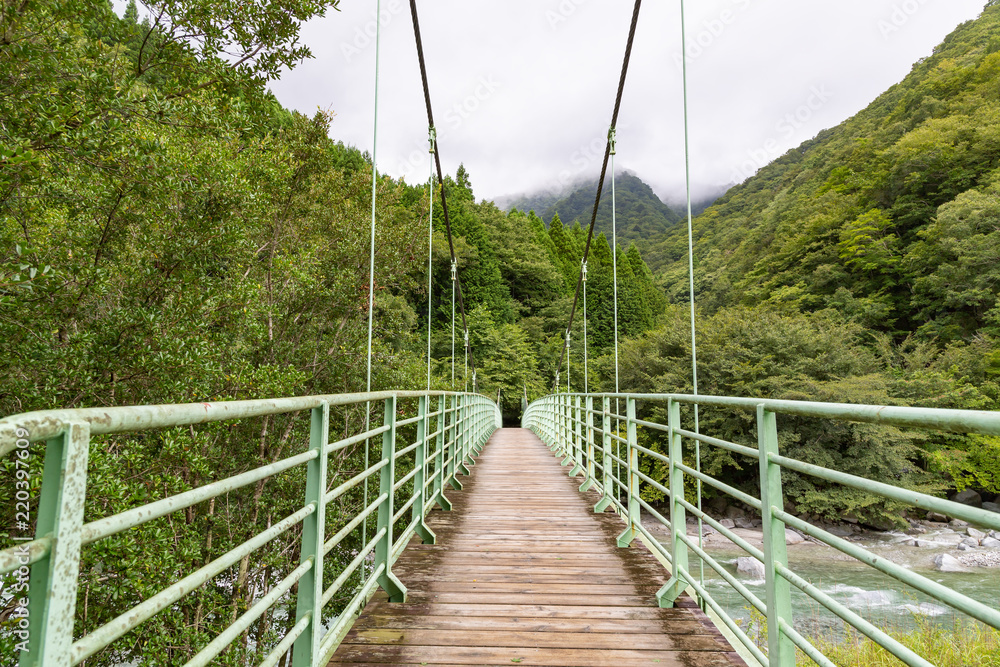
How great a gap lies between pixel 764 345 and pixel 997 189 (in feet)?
32.4

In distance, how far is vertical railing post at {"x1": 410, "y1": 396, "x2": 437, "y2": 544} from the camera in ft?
10.2

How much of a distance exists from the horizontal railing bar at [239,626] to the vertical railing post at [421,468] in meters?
1.45

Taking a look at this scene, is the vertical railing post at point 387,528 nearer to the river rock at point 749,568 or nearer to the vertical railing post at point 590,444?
the vertical railing post at point 590,444

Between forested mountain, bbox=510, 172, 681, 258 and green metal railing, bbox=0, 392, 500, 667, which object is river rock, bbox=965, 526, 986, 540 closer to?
green metal railing, bbox=0, 392, 500, 667

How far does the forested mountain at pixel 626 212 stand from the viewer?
64.6 metres

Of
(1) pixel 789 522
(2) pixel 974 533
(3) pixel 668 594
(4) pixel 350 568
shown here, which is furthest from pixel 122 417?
(2) pixel 974 533

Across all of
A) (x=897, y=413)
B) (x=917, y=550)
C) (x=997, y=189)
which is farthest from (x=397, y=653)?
(x=997, y=189)

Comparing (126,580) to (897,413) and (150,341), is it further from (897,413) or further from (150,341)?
(897,413)

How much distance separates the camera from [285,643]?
1.40 metres

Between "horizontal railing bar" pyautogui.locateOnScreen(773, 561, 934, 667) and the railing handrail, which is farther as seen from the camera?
"horizontal railing bar" pyautogui.locateOnScreen(773, 561, 934, 667)

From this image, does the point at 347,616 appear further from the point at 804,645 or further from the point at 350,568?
the point at 804,645

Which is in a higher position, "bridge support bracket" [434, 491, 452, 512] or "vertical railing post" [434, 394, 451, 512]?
"vertical railing post" [434, 394, 451, 512]

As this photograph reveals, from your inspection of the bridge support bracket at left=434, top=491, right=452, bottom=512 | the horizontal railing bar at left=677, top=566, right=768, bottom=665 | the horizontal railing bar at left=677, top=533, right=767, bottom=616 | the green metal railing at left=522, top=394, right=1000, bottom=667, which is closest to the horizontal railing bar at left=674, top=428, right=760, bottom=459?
the green metal railing at left=522, top=394, right=1000, bottom=667

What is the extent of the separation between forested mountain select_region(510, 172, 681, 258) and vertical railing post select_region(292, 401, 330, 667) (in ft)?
136
